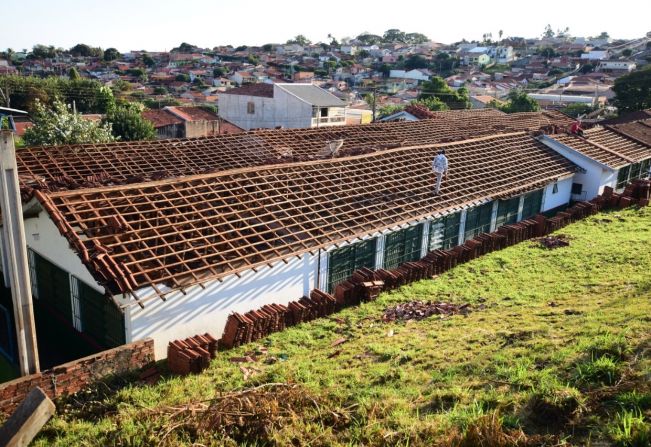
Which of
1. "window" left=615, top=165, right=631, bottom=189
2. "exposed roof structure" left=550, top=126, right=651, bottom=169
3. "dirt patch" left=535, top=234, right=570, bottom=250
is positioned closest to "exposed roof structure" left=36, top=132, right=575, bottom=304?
"dirt patch" left=535, top=234, right=570, bottom=250

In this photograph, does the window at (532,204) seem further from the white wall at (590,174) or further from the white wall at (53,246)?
the white wall at (53,246)

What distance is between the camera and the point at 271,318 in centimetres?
1148

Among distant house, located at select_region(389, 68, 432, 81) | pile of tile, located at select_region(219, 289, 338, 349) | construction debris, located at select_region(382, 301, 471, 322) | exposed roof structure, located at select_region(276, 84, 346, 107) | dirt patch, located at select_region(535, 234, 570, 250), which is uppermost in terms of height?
distant house, located at select_region(389, 68, 432, 81)

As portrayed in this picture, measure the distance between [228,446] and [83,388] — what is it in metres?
3.70

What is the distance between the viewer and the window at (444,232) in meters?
17.6

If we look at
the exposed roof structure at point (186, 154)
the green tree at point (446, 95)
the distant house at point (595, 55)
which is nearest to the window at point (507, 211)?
the exposed roof structure at point (186, 154)

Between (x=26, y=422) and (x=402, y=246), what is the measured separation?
11.5m

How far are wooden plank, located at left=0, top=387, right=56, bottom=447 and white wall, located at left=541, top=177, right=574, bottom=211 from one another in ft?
70.4

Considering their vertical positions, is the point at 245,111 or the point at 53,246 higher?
the point at 245,111

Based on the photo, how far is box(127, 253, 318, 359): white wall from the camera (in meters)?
10.6

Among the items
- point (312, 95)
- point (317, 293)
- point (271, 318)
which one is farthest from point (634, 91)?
Result: point (271, 318)

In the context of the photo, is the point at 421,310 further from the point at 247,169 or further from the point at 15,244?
the point at 15,244

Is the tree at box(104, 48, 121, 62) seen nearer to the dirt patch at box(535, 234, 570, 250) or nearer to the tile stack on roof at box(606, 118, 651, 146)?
the tile stack on roof at box(606, 118, 651, 146)

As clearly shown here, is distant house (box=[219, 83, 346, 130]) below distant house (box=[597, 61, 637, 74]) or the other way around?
below
